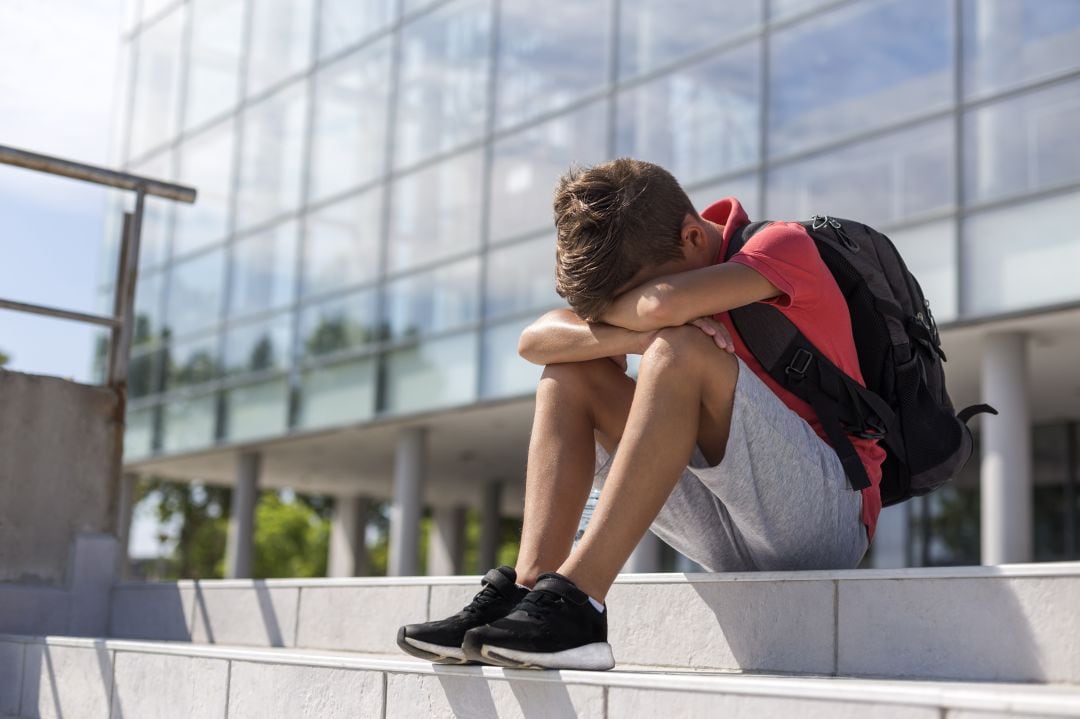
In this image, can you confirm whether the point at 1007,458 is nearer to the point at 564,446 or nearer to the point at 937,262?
the point at 937,262

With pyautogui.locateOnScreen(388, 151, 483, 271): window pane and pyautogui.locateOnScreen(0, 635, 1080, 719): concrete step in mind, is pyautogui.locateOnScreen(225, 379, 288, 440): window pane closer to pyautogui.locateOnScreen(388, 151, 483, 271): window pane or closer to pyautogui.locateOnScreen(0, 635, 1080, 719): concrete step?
pyautogui.locateOnScreen(388, 151, 483, 271): window pane

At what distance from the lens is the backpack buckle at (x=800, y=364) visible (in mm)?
3072

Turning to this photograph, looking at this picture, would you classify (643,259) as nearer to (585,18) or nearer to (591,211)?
(591,211)

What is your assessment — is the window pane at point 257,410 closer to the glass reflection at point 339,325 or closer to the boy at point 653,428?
the glass reflection at point 339,325

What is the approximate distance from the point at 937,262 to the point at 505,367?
5.70 meters

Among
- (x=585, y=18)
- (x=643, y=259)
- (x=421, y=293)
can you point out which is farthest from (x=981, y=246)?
(x=643, y=259)

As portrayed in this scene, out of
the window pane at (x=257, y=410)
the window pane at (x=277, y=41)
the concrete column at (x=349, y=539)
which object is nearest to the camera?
the window pane at (x=257, y=410)

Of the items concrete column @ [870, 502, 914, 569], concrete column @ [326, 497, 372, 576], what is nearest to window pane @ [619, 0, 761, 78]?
concrete column @ [870, 502, 914, 569]

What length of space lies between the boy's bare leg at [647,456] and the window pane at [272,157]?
683 inches

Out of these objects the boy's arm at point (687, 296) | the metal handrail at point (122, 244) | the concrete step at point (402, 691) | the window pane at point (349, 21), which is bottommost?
the concrete step at point (402, 691)

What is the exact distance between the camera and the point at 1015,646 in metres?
2.72

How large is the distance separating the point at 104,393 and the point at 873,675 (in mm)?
4076

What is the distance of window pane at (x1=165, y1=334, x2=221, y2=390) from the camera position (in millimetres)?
20969

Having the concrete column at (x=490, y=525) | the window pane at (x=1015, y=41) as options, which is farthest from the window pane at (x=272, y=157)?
the window pane at (x=1015, y=41)
